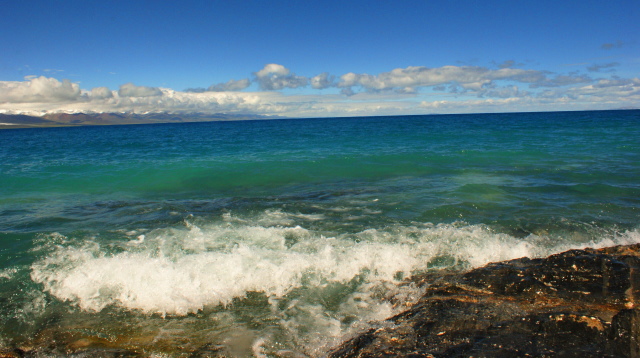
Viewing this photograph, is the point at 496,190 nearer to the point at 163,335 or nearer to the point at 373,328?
the point at 373,328

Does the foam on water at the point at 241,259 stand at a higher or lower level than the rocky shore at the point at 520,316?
lower

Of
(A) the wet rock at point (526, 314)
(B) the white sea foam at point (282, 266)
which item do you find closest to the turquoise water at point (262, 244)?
(B) the white sea foam at point (282, 266)

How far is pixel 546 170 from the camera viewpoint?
1802 cm

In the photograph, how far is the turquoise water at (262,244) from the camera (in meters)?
5.49

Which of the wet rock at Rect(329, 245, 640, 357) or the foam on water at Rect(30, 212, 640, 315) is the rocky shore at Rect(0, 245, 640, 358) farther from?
the foam on water at Rect(30, 212, 640, 315)

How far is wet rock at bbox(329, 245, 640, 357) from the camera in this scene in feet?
12.9

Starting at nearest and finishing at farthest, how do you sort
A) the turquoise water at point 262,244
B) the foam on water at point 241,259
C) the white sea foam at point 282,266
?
the turquoise water at point 262,244, the white sea foam at point 282,266, the foam on water at point 241,259

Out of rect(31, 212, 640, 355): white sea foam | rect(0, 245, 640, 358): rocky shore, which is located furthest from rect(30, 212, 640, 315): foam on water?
rect(0, 245, 640, 358): rocky shore

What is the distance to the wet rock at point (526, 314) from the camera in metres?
3.94

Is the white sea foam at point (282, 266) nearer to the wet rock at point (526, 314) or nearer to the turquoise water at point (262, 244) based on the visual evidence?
the turquoise water at point (262, 244)

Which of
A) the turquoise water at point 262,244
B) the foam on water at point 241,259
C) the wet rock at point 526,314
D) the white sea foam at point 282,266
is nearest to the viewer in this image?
the wet rock at point 526,314

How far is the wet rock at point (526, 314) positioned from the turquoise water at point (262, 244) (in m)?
0.76

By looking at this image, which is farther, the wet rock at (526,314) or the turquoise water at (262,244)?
the turquoise water at (262,244)

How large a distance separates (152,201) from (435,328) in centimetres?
1256
